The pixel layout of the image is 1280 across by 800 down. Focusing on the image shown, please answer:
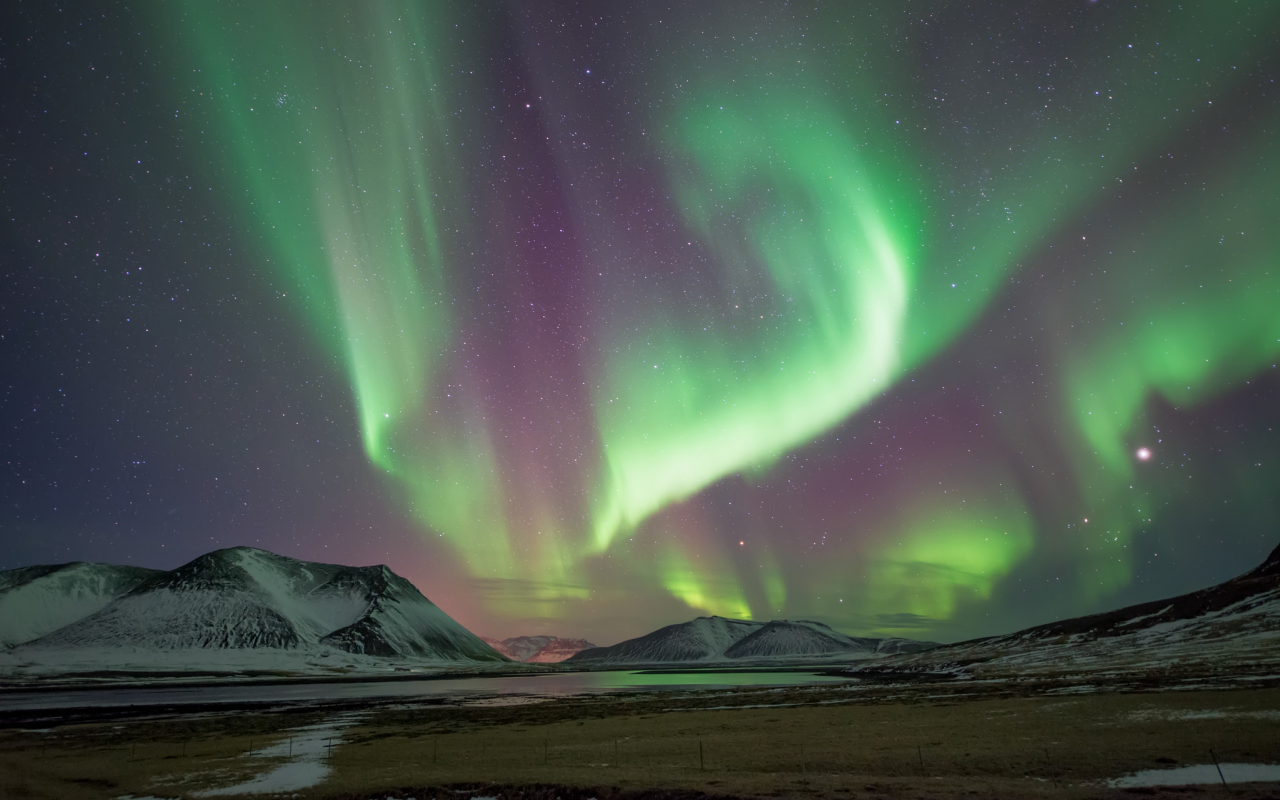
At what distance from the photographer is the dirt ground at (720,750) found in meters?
28.6

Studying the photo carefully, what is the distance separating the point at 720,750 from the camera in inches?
1587

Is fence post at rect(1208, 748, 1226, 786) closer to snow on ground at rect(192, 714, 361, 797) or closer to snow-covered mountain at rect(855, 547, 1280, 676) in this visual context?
snow on ground at rect(192, 714, 361, 797)

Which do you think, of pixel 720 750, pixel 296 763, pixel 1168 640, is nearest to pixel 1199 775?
pixel 720 750

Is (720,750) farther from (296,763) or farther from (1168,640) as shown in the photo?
(1168,640)

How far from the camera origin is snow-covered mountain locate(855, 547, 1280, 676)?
9838cm

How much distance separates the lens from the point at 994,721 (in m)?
45.8

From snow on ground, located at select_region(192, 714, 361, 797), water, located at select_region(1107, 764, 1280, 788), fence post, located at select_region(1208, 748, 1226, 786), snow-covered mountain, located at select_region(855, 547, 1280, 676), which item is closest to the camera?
fence post, located at select_region(1208, 748, 1226, 786)

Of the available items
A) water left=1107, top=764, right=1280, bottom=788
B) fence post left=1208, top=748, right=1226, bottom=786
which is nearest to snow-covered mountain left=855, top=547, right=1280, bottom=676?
fence post left=1208, top=748, right=1226, bottom=786

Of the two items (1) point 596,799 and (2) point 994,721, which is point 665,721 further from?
(1) point 596,799

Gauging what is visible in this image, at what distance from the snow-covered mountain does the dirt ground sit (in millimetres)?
47912

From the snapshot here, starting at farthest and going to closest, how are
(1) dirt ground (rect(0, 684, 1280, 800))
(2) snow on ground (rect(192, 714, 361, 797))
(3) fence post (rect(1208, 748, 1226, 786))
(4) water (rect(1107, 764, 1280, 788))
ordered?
(2) snow on ground (rect(192, 714, 361, 797)) → (1) dirt ground (rect(0, 684, 1280, 800)) → (4) water (rect(1107, 764, 1280, 788)) → (3) fence post (rect(1208, 748, 1226, 786))

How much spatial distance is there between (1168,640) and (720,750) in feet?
472

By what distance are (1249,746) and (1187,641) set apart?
426 ft

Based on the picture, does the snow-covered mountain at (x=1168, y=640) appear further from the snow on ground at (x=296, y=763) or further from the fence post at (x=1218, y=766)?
the snow on ground at (x=296, y=763)
